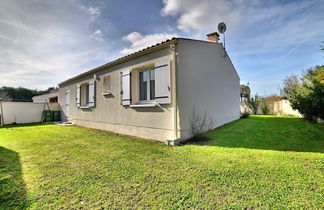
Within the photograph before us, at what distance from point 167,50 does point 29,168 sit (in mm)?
5150

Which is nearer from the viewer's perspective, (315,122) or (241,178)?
(241,178)

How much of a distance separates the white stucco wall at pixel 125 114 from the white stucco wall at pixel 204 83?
20.3 inches

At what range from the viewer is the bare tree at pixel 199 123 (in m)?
5.63

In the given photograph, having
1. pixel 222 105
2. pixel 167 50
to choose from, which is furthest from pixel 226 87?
pixel 167 50

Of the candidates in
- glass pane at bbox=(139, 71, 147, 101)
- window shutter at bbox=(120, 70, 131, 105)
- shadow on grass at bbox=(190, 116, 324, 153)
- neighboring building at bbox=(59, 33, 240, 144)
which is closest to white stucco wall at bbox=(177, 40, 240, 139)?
neighboring building at bbox=(59, 33, 240, 144)

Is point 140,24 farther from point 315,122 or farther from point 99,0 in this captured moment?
point 315,122

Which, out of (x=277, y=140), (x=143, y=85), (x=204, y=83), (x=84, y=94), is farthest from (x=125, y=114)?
(x=277, y=140)

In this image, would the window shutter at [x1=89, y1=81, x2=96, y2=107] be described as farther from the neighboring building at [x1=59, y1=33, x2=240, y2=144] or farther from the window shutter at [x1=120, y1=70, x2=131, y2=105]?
the window shutter at [x1=120, y1=70, x2=131, y2=105]

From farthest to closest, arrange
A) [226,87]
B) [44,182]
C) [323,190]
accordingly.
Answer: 1. [226,87]
2. [44,182]
3. [323,190]

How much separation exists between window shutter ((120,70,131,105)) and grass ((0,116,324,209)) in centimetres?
275

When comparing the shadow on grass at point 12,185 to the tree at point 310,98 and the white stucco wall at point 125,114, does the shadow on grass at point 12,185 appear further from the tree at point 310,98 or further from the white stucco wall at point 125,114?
the tree at point 310,98

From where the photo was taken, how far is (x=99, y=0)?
265 inches

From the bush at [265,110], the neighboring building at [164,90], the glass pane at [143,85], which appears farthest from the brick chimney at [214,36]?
the bush at [265,110]

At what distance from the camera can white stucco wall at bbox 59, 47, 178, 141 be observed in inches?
224
